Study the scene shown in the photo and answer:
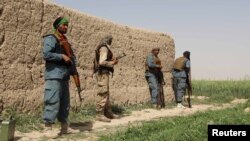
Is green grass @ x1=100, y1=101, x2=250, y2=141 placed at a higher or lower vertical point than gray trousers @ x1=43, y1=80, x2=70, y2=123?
lower

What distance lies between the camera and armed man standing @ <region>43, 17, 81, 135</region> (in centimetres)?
568

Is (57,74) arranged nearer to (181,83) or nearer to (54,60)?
(54,60)

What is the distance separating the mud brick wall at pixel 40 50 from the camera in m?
6.67

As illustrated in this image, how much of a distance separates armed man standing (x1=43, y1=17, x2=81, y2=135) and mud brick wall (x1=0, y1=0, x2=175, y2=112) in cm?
113

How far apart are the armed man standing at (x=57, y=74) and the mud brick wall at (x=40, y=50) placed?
1134 millimetres

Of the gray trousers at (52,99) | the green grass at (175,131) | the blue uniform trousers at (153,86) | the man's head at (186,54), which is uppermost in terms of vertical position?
the man's head at (186,54)

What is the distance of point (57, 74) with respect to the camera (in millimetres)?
5723

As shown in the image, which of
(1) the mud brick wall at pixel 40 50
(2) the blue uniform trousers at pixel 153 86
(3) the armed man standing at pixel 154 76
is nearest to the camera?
(1) the mud brick wall at pixel 40 50

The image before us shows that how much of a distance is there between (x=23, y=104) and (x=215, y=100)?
27.1 ft

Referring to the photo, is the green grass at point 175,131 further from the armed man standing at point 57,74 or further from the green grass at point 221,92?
the green grass at point 221,92

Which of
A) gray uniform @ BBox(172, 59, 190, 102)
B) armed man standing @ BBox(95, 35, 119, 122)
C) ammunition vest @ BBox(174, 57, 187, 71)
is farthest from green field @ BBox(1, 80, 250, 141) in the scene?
ammunition vest @ BBox(174, 57, 187, 71)

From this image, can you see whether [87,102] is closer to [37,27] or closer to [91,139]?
[37,27]

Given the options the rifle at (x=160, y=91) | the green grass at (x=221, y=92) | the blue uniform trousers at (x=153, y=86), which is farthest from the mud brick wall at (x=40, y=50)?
the green grass at (x=221, y=92)

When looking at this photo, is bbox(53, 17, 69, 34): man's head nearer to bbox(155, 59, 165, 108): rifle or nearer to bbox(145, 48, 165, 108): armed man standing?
bbox(145, 48, 165, 108): armed man standing
